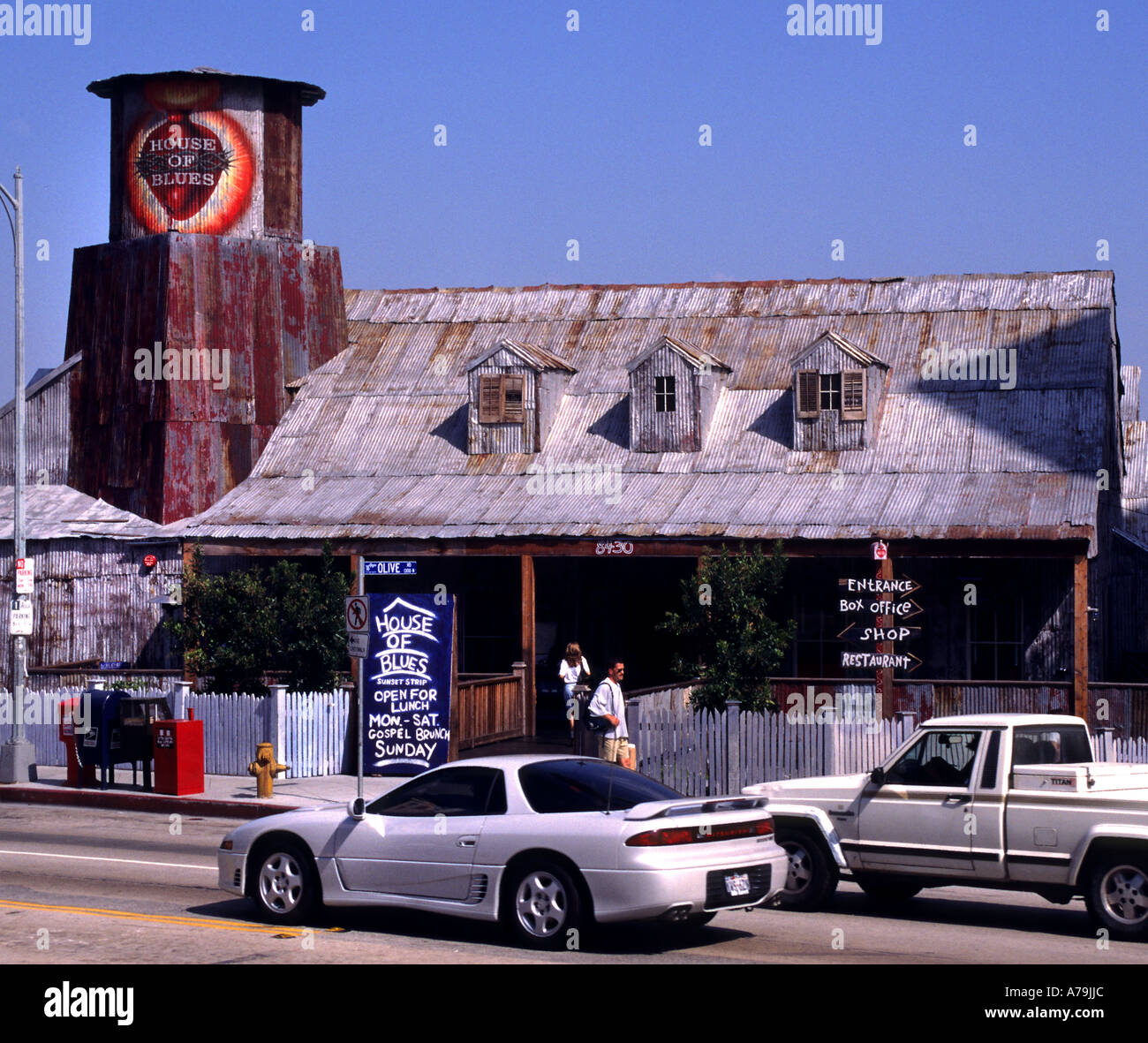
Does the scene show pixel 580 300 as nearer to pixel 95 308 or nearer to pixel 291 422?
pixel 291 422

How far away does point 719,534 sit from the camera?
26.8 m

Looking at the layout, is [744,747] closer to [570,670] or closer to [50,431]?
[570,670]

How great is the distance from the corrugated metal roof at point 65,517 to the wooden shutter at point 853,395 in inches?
517

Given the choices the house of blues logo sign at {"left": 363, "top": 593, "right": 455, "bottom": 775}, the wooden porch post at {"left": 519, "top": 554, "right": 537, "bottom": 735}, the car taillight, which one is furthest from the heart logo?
the car taillight

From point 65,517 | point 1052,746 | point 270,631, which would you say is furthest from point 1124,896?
point 65,517

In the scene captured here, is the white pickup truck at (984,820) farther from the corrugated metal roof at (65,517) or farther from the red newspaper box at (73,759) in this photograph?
the corrugated metal roof at (65,517)

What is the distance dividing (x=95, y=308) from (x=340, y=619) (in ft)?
39.2

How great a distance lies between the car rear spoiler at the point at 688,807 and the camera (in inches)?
461

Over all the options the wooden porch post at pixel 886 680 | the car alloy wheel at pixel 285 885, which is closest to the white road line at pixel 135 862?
the car alloy wheel at pixel 285 885

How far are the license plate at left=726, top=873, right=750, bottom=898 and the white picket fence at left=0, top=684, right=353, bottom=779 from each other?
511 inches

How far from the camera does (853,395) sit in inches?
1158

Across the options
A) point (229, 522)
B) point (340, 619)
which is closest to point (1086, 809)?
point (340, 619)

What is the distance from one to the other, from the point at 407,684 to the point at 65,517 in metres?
11.4
